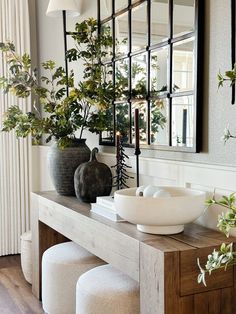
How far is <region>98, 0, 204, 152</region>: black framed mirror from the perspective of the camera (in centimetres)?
191

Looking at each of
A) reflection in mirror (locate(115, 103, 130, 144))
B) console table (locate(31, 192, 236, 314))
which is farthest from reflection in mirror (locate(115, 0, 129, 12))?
console table (locate(31, 192, 236, 314))

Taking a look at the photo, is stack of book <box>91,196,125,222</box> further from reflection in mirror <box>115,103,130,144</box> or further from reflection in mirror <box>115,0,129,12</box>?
reflection in mirror <box>115,0,129,12</box>

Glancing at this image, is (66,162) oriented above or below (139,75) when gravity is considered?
below

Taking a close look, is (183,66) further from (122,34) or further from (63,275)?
(63,275)

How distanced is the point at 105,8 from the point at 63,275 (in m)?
1.70

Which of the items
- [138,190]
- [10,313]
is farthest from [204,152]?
[10,313]

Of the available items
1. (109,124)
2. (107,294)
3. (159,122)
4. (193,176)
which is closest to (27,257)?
(109,124)

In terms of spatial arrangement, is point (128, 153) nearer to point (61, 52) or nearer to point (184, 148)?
point (184, 148)

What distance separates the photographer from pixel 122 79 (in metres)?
2.54

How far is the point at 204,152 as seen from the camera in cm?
189

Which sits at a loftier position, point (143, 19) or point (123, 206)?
point (143, 19)

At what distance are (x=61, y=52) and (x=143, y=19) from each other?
137 cm

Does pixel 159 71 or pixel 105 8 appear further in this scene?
pixel 105 8

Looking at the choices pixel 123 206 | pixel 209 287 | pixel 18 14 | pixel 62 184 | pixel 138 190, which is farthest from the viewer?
pixel 18 14
